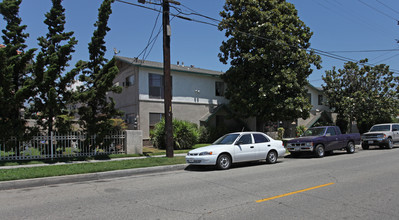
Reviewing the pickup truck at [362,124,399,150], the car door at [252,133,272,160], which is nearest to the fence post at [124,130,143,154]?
the car door at [252,133,272,160]

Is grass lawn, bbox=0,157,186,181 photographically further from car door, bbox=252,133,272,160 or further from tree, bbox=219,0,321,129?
tree, bbox=219,0,321,129

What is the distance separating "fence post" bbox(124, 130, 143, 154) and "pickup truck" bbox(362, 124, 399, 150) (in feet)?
49.9

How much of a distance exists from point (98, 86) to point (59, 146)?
3.31 m

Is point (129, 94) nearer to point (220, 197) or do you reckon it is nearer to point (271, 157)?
point (271, 157)

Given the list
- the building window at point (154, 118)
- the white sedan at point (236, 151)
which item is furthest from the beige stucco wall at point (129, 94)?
the white sedan at point (236, 151)

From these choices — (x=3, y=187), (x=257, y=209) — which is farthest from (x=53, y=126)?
(x=257, y=209)

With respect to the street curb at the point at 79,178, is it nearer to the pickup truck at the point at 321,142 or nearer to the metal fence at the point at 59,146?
the metal fence at the point at 59,146

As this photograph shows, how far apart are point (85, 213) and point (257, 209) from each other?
3.29 metres

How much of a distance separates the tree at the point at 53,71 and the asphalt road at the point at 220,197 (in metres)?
5.29

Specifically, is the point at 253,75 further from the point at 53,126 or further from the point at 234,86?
the point at 53,126

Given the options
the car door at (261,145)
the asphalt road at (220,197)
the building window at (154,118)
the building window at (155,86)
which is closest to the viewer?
the asphalt road at (220,197)

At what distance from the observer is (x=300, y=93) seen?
19562mm

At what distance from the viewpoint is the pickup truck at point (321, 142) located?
47.2ft

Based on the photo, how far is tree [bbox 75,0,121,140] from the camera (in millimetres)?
13391
